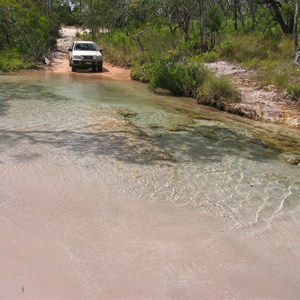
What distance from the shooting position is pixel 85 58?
2005 centimetres

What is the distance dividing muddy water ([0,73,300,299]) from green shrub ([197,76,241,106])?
9.16ft

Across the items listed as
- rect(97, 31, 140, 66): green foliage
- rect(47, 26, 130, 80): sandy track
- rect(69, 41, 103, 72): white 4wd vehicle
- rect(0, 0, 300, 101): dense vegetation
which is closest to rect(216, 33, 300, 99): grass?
rect(0, 0, 300, 101): dense vegetation

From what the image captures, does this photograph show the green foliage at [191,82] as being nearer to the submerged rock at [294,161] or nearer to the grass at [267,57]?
the grass at [267,57]

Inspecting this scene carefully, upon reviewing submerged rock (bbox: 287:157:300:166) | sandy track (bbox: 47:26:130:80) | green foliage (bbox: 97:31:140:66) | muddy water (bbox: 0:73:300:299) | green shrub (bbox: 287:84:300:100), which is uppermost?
green foliage (bbox: 97:31:140:66)

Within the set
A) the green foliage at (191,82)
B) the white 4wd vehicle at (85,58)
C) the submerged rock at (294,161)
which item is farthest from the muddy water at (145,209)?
the white 4wd vehicle at (85,58)

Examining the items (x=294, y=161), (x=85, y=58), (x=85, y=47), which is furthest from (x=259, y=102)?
(x=85, y=47)

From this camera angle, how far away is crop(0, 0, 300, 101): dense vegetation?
1381 centimetres

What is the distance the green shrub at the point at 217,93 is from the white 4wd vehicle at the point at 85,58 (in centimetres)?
923

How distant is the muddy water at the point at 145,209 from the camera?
135 inches

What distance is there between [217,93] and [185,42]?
966 centimetres

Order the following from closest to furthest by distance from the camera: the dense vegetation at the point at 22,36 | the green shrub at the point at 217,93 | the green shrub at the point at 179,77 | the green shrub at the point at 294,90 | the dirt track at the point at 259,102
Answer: the dirt track at the point at 259,102 → the green shrub at the point at 294,90 → the green shrub at the point at 217,93 → the green shrub at the point at 179,77 → the dense vegetation at the point at 22,36

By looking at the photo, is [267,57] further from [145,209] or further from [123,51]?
[145,209]

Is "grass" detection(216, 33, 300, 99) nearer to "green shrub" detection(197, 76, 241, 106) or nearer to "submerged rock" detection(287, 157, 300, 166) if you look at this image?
"green shrub" detection(197, 76, 241, 106)

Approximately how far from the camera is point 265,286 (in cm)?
348
